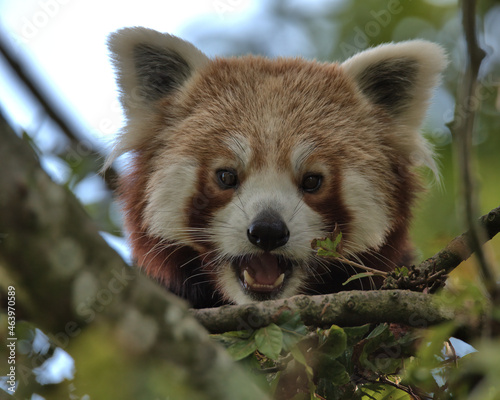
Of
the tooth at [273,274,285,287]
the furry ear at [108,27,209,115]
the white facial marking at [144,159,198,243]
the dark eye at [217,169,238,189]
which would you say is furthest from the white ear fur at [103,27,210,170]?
the tooth at [273,274,285,287]

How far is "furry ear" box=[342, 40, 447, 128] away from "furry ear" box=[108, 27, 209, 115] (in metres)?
1.13

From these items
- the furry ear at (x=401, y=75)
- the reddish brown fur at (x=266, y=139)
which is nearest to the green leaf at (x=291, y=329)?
the reddish brown fur at (x=266, y=139)

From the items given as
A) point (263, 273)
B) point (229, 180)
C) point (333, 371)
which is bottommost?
point (263, 273)

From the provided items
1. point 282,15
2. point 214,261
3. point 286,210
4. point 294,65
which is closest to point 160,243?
point 214,261

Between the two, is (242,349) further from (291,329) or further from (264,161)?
(264,161)

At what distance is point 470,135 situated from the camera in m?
1.45

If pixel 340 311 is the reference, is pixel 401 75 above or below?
above

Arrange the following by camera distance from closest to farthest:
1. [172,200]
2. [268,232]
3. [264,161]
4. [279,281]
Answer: [268,232] → [279,281] → [264,161] → [172,200]

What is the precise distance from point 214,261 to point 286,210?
0.57 m

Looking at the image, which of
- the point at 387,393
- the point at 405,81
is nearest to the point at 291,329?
the point at 387,393

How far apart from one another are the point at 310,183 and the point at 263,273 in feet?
2.02

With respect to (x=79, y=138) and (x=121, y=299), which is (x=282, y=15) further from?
(x=121, y=299)

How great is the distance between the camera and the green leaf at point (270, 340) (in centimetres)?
202

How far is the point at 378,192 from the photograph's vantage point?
366cm
